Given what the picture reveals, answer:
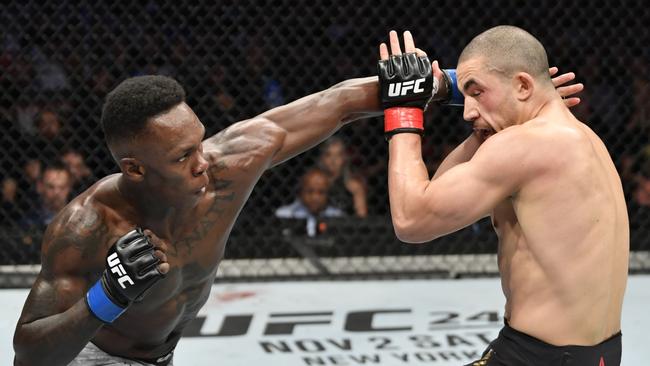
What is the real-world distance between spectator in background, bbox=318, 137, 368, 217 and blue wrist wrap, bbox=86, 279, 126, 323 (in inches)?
96.0

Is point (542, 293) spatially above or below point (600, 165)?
below

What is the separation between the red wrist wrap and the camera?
198 centimetres

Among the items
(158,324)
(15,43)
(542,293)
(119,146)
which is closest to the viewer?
(542,293)

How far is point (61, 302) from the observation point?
1911mm

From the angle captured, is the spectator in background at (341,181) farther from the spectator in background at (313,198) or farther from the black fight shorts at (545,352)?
the black fight shorts at (545,352)

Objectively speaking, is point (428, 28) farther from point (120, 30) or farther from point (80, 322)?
point (80, 322)

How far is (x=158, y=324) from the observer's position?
2158 mm

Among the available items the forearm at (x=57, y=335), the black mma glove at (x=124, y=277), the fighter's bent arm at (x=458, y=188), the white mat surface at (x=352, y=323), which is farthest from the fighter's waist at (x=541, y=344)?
the white mat surface at (x=352, y=323)

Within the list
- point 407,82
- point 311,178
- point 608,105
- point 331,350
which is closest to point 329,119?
point 407,82

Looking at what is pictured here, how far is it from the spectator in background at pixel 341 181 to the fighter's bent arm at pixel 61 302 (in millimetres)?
2304

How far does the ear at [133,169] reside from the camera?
1.97 metres

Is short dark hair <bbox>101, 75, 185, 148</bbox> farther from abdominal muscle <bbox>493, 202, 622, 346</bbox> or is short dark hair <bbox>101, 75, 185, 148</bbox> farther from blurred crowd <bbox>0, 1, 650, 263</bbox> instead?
blurred crowd <bbox>0, 1, 650, 263</bbox>

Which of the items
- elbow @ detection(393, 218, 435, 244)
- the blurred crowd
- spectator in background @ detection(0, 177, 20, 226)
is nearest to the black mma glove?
elbow @ detection(393, 218, 435, 244)

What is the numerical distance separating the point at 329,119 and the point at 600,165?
70 centimetres
